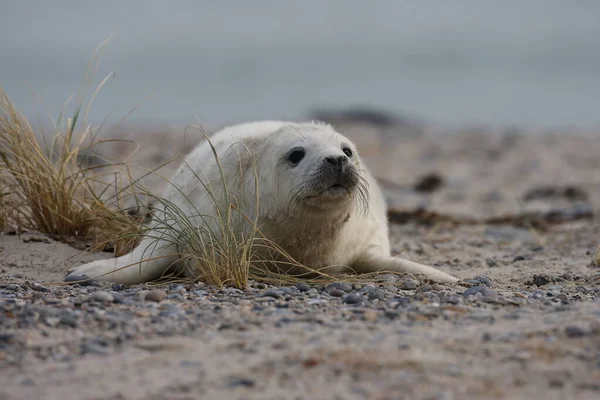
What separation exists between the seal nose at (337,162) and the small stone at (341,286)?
606 millimetres

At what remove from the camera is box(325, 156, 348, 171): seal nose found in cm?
453

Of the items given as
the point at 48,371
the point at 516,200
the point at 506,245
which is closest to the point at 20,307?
the point at 48,371

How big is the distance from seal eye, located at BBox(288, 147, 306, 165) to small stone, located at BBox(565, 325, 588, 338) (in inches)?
76.7

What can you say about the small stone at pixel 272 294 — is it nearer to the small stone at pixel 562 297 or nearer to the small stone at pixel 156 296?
the small stone at pixel 156 296

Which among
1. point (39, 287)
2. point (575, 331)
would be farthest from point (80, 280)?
point (575, 331)

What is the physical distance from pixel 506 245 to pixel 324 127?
2893mm

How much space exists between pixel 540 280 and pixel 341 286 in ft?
4.27

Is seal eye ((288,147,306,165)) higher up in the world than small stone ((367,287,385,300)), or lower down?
higher up

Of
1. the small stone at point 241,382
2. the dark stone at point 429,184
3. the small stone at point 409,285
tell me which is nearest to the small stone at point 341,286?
the small stone at point 409,285

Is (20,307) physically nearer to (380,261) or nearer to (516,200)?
(380,261)

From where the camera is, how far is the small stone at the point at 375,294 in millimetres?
4125

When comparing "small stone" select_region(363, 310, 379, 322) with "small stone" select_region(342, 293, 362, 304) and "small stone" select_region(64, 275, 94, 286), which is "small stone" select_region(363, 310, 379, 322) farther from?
"small stone" select_region(64, 275, 94, 286)

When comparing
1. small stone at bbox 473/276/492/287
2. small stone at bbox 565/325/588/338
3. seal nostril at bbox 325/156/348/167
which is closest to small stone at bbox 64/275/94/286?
seal nostril at bbox 325/156/348/167

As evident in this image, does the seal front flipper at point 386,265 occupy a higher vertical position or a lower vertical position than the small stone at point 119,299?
lower
